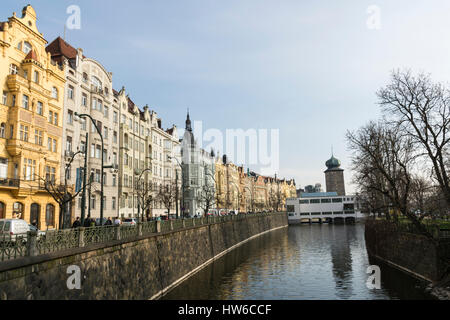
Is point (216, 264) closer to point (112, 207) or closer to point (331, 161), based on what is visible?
point (112, 207)

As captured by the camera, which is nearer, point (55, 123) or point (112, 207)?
point (55, 123)

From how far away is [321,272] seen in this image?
31.1 m

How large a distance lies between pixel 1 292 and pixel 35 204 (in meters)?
28.7

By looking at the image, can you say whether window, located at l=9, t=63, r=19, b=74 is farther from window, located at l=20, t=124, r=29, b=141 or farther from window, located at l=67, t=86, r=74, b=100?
window, located at l=67, t=86, r=74, b=100

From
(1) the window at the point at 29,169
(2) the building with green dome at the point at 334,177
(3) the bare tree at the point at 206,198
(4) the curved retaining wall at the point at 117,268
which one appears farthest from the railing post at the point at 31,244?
(2) the building with green dome at the point at 334,177

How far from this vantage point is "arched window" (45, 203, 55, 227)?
37003 mm

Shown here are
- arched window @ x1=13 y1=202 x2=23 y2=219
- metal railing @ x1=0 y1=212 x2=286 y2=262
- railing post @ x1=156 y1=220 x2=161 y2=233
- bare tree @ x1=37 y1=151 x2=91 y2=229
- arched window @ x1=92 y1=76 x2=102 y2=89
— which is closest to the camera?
metal railing @ x1=0 y1=212 x2=286 y2=262

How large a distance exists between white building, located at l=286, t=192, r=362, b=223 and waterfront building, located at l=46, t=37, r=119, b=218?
9163 cm

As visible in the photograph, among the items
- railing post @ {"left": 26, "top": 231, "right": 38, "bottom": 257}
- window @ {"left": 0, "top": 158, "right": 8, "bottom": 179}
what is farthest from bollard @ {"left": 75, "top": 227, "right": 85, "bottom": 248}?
window @ {"left": 0, "top": 158, "right": 8, "bottom": 179}

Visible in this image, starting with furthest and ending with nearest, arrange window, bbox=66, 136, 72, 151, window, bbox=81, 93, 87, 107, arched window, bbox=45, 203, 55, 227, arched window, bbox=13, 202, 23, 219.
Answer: window, bbox=81, 93, 87, 107
window, bbox=66, 136, 72, 151
arched window, bbox=45, 203, 55, 227
arched window, bbox=13, 202, 23, 219

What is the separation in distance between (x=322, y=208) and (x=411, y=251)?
336 ft

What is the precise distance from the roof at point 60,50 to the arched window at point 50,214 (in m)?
17.9
